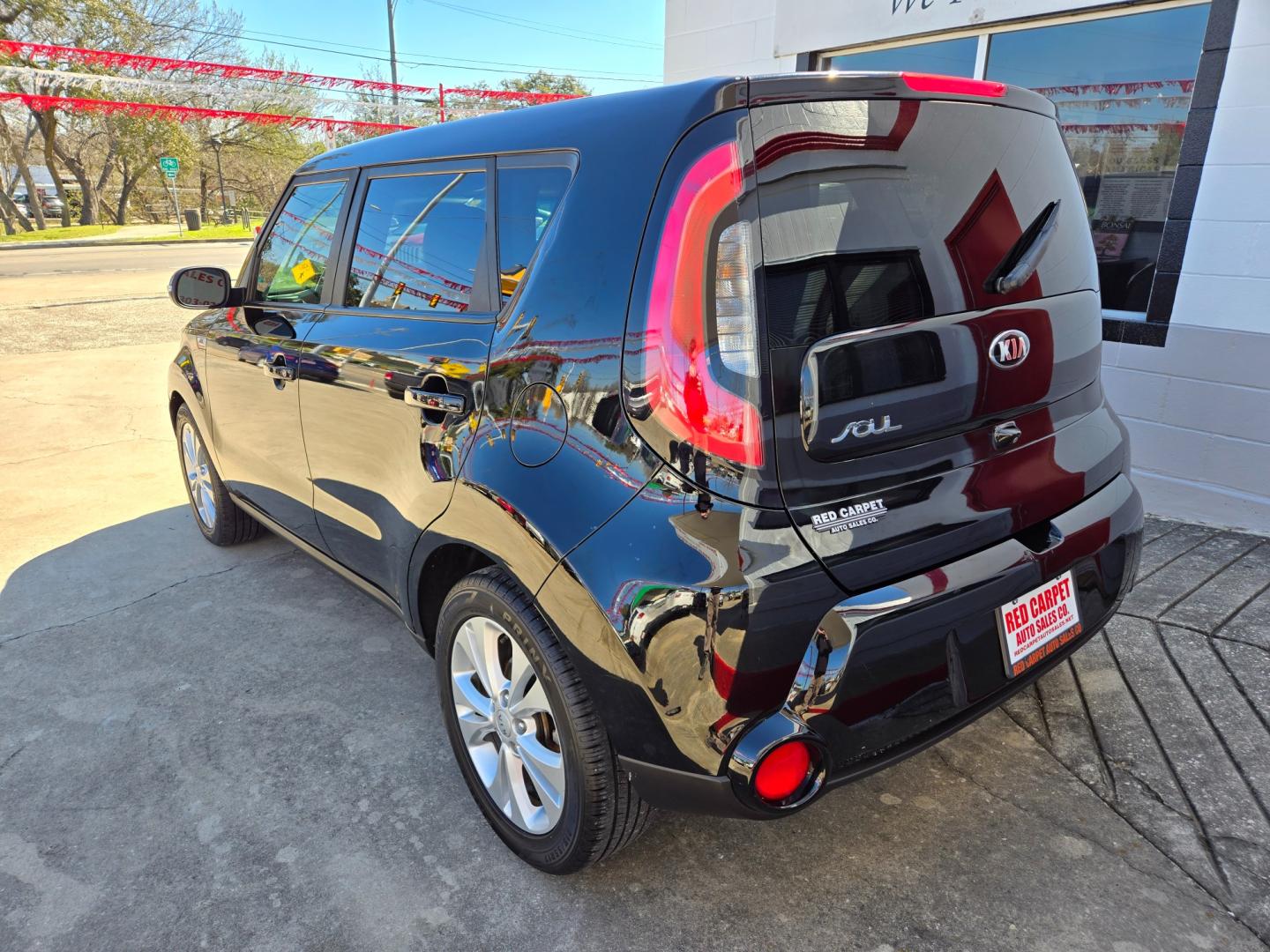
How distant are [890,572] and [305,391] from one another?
2.04m

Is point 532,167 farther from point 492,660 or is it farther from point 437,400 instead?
point 492,660

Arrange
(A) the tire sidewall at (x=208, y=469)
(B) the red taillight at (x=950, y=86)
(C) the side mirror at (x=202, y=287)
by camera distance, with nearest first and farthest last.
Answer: (B) the red taillight at (x=950, y=86), (C) the side mirror at (x=202, y=287), (A) the tire sidewall at (x=208, y=469)

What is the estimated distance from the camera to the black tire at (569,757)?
1.87 meters

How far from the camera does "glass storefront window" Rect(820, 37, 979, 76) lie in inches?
202

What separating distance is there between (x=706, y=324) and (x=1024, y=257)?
0.85m

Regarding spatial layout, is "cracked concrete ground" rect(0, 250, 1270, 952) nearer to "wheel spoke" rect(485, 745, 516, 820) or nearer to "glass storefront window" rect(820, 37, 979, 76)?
"wheel spoke" rect(485, 745, 516, 820)

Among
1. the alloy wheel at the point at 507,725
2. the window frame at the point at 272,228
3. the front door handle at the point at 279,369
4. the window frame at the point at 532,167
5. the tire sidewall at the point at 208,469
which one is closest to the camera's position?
the window frame at the point at 532,167

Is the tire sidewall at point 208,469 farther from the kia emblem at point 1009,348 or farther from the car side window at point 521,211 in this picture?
the kia emblem at point 1009,348

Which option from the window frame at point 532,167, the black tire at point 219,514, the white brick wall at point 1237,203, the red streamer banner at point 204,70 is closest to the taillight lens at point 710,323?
the window frame at point 532,167

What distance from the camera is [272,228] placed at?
3412 mm

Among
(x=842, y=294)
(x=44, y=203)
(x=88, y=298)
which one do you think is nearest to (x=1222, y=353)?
(x=842, y=294)

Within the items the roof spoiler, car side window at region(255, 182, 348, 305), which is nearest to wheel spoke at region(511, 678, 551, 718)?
the roof spoiler

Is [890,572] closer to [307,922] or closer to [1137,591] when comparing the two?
[307,922]

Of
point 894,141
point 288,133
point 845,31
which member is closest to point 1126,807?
point 894,141
